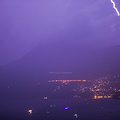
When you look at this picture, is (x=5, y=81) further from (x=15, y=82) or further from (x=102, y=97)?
(x=102, y=97)

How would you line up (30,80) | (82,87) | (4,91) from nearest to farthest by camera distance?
(82,87) < (4,91) < (30,80)

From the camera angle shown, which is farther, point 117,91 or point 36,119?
point 117,91

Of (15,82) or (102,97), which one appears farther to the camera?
(15,82)

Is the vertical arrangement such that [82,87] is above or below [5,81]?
below

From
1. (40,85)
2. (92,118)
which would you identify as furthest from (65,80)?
(92,118)

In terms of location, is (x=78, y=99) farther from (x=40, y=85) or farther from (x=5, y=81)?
(x=5, y=81)

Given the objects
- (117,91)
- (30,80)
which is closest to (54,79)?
(30,80)

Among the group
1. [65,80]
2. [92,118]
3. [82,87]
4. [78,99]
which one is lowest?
[92,118]

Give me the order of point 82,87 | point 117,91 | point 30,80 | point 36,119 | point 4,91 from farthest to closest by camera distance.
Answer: point 30,80, point 4,91, point 82,87, point 117,91, point 36,119

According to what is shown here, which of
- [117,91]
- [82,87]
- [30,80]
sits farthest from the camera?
[30,80]
